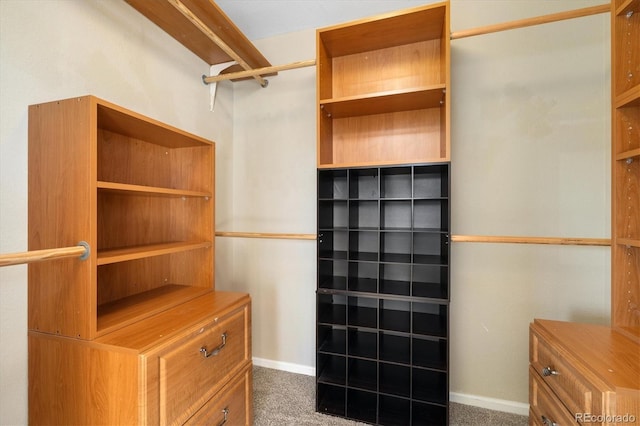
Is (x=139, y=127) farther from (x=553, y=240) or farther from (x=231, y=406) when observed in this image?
(x=553, y=240)

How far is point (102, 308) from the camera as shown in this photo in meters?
1.20

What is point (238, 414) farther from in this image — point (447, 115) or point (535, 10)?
point (535, 10)

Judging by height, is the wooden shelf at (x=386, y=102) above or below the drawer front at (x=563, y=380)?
above

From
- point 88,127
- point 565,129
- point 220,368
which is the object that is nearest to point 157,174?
point 88,127

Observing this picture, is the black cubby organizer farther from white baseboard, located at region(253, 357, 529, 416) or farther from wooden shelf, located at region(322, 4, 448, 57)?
wooden shelf, located at region(322, 4, 448, 57)

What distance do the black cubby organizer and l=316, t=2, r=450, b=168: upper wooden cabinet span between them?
0.21 m

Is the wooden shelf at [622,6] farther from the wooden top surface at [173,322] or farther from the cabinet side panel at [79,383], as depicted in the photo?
the cabinet side panel at [79,383]

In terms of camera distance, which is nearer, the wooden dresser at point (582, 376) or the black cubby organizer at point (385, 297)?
the wooden dresser at point (582, 376)

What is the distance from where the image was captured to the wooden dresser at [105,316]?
0.90 metres

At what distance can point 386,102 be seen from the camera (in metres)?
1.66

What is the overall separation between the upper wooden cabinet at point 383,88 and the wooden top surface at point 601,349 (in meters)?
0.96

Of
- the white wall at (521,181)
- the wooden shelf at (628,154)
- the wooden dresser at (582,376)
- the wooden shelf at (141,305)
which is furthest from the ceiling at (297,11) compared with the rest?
the wooden dresser at (582,376)

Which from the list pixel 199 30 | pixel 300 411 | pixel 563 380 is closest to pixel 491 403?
pixel 563 380

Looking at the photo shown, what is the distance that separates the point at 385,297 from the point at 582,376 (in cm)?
83
